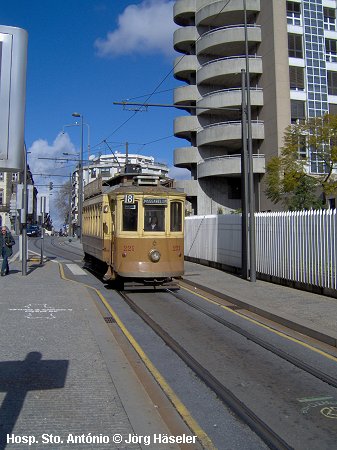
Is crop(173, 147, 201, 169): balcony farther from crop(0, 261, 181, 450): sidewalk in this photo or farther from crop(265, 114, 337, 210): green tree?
crop(0, 261, 181, 450): sidewalk

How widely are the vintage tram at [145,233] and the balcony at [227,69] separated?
2933 centimetres

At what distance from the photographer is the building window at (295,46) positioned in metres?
40.7

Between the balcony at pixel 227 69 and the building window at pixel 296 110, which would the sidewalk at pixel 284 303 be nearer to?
the building window at pixel 296 110

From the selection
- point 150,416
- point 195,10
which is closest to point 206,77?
point 195,10

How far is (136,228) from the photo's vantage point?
13.5 meters

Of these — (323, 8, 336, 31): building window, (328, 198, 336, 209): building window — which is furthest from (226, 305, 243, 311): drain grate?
(323, 8, 336, 31): building window

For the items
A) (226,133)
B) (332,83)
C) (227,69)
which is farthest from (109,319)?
(332,83)

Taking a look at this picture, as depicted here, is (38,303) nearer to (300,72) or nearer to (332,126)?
(332,126)

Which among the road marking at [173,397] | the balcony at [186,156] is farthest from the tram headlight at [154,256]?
the balcony at [186,156]

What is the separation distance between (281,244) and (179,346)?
26.1ft

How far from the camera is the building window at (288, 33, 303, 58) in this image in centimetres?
4072

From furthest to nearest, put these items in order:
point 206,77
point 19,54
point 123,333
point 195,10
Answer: point 195,10, point 206,77, point 123,333, point 19,54

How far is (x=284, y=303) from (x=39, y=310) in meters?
5.66

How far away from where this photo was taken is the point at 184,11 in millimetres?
46125
